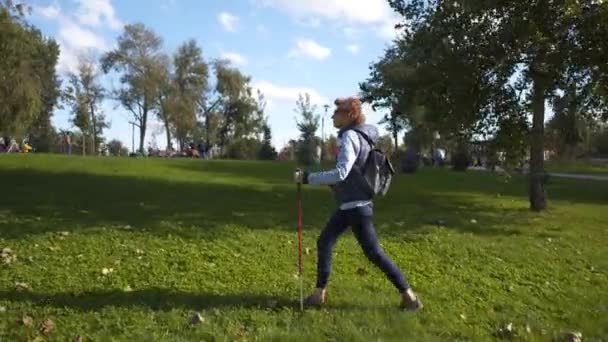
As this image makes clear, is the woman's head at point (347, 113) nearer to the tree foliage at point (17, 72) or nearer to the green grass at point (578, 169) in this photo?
the tree foliage at point (17, 72)

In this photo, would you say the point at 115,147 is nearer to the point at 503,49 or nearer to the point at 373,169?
the point at 503,49


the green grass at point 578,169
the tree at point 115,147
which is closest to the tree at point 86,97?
the tree at point 115,147

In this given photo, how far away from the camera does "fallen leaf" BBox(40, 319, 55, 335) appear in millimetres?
5484

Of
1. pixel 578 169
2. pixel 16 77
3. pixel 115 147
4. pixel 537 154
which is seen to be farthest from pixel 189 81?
pixel 537 154

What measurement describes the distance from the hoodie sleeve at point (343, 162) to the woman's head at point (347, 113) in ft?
0.61

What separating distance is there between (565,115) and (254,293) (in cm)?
1201

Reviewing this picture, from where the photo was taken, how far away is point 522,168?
663 inches

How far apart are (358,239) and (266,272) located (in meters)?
1.94

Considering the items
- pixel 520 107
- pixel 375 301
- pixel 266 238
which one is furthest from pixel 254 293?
pixel 520 107

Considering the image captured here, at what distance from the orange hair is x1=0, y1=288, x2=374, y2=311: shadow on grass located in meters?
2.01

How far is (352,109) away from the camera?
20.1 feet

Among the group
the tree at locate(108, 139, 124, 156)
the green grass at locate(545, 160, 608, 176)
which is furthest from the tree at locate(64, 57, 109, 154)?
the green grass at locate(545, 160, 608, 176)

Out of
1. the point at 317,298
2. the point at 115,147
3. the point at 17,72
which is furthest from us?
the point at 115,147

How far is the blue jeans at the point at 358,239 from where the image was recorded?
6.07m
